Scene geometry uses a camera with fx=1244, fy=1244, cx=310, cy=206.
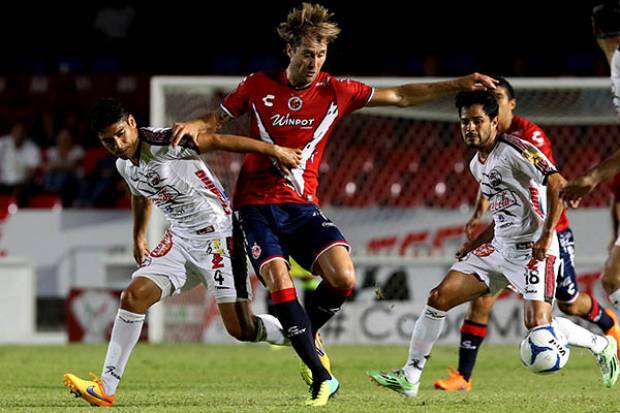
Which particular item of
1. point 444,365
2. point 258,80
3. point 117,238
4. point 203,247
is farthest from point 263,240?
point 117,238

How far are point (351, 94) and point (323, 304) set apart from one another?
48.2 inches

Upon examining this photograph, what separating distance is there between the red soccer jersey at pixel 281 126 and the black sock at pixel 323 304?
520mm

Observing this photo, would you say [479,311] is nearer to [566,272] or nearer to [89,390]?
[566,272]

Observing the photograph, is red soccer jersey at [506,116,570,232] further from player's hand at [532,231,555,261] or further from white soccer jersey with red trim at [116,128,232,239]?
white soccer jersey with red trim at [116,128,232,239]

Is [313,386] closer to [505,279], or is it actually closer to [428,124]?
[505,279]

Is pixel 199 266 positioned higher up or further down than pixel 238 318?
higher up

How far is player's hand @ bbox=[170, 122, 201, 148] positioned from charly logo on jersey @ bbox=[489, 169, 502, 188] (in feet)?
5.85

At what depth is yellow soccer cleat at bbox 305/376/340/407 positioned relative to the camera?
21.1ft

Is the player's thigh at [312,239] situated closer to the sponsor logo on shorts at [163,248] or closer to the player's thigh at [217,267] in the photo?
the player's thigh at [217,267]

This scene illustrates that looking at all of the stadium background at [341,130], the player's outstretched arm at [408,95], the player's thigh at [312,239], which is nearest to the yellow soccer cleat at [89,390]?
the player's thigh at [312,239]

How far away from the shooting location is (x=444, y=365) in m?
10.4

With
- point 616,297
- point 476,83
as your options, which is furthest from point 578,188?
point 476,83

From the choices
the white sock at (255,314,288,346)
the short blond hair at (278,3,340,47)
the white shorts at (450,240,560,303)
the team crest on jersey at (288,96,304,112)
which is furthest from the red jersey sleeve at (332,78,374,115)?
the white sock at (255,314,288,346)

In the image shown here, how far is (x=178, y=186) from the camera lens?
23.5ft
